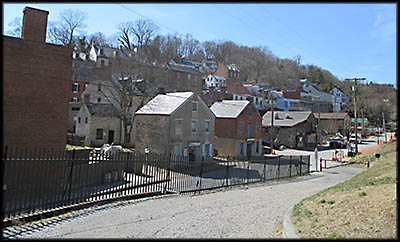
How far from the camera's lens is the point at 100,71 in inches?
1957

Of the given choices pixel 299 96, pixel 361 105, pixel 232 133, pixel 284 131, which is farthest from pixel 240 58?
pixel 232 133

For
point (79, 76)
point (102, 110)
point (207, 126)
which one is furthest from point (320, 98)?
point (102, 110)

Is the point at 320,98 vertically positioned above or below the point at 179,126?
above

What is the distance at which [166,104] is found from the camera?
28.5 metres

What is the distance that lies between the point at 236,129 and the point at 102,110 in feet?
59.6

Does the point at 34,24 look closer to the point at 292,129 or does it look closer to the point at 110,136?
the point at 110,136

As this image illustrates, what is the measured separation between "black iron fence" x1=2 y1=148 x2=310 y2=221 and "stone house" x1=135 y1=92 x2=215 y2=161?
4.68 meters

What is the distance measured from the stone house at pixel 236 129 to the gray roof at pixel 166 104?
29.4 feet

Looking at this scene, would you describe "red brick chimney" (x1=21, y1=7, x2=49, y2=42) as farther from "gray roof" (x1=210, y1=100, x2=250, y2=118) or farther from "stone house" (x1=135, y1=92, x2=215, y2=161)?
"gray roof" (x1=210, y1=100, x2=250, y2=118)

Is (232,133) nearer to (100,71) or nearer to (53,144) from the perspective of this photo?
(53,144)

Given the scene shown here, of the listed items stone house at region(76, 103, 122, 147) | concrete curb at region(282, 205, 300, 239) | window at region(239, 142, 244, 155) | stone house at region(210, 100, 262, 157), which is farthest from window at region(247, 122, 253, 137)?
concrete curb at region(282, 205, 300, 239)

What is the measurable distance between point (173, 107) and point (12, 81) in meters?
14.8

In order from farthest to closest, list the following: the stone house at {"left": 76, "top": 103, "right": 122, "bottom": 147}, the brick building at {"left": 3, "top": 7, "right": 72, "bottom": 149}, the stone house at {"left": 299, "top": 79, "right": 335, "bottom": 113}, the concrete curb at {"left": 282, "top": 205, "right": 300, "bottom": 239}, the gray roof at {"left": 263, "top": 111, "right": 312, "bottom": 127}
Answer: the stone house at {"left": 299, "top": 79, "right": 335, "bottom": 113}, the gray roof at {"left": 263, "top": 111, "right": 312, "bottom": 127}, the stone house at {"left": 76, "top": 103, "right": 122, "bottom": 147}, the brick building at {"left": 3, "top": 7, "right": 72, "bottom": 149}, the concrete curb at {"left": 282, "top": 205, "right": 300, "bottom": 239}

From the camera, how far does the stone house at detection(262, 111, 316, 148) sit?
170 feet
